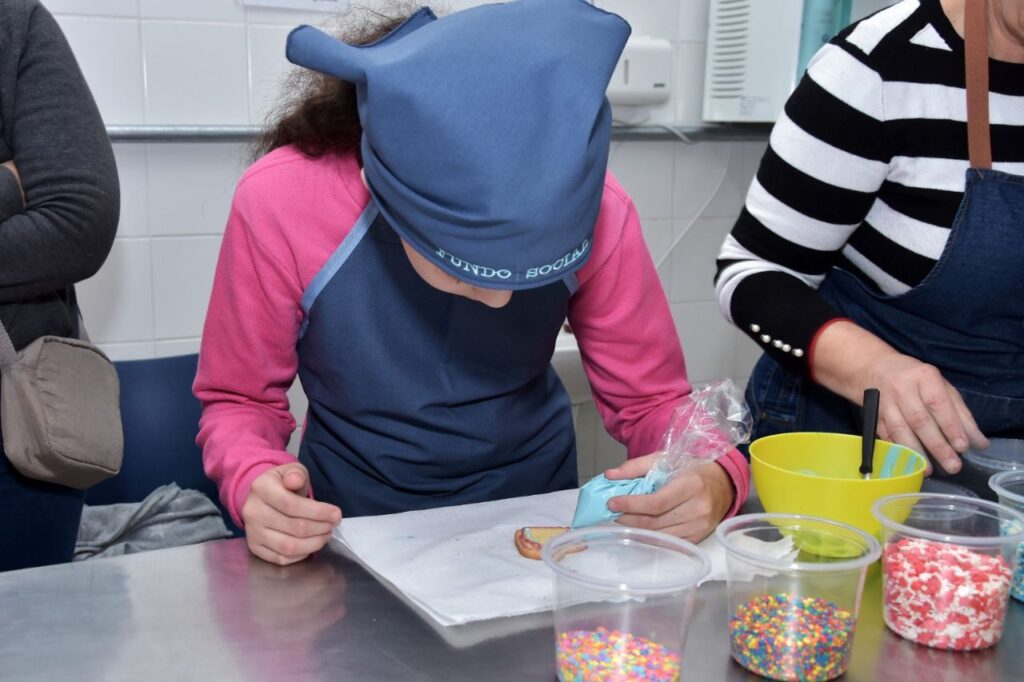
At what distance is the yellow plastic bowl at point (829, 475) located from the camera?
91 cm

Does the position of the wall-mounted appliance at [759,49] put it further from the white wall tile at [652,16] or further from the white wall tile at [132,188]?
the white wall tile at [132,188]

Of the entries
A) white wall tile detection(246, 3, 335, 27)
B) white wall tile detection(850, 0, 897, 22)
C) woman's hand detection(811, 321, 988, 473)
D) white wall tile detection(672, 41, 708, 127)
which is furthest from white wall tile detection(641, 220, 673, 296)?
woman's hand detection(811, 321, 988, 473)

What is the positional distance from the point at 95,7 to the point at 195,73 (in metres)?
0.22

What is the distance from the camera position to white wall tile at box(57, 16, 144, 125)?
2033mm

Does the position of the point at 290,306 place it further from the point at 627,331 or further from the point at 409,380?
Answer: the point at 627,331

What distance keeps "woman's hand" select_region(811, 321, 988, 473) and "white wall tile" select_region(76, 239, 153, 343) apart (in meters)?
1.54

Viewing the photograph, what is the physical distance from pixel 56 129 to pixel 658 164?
160 centimetres

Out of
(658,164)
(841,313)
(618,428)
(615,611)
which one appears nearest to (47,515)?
(618,428)

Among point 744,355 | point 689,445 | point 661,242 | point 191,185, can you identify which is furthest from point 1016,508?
point 744,355

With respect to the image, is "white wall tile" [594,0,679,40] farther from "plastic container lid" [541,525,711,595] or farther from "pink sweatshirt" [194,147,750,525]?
"plastic container lid" [541,525,711,595]

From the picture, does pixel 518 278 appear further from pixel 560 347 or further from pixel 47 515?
pixel 560 347

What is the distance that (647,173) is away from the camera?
2633 mm

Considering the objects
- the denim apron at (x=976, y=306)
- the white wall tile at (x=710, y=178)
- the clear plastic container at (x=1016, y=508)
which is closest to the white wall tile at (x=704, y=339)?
the white wall tile at (x=710, y=178)

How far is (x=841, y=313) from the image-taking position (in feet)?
4.48
